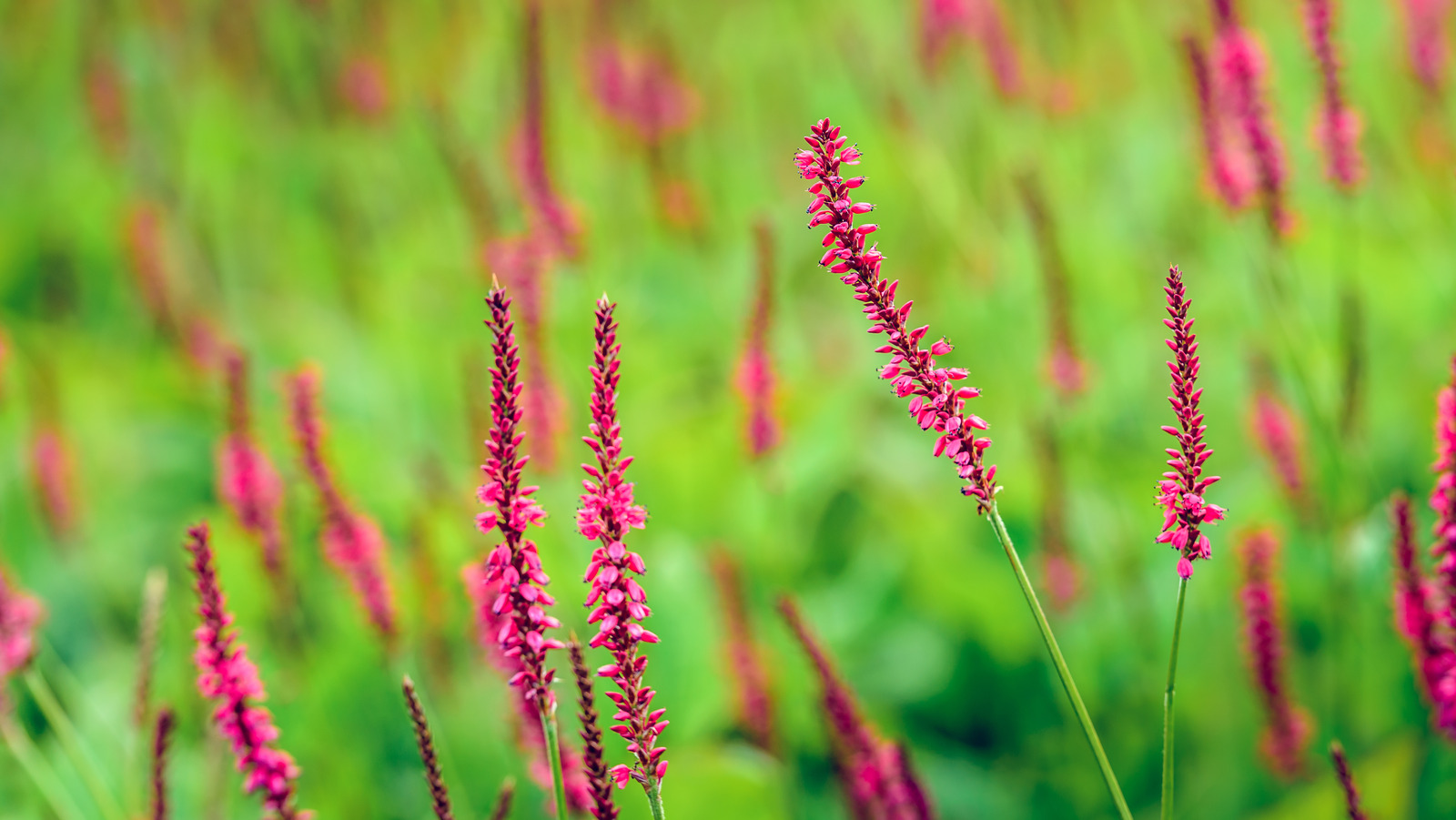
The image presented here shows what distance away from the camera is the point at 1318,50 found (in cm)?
151

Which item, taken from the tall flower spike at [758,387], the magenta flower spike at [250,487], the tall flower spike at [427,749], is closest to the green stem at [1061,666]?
the tall flower spike at [427,749]

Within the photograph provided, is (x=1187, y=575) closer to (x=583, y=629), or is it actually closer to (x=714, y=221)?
(x=583, y=629)

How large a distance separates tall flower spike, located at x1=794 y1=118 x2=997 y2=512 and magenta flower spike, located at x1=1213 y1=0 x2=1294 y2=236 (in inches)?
39.6

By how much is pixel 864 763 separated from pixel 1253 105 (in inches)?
41.3

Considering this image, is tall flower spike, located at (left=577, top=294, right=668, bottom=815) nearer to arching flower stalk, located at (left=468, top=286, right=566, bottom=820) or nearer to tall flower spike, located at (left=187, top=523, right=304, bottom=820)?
arching flower stalk, located at (left=468, top=286, right=566, bottom=820)

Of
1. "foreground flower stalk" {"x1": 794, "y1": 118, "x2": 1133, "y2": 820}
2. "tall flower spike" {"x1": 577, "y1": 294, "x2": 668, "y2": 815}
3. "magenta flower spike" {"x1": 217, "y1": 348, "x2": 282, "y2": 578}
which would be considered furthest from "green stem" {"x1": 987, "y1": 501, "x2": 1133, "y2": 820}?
"magenta flower spike" {"x1": 217, "y1": 348, "x2": 282, "y2": 578}

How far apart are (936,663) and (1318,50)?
4.25 feet

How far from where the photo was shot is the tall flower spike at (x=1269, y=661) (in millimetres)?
1438

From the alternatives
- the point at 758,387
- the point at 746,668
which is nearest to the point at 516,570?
the point at 758,387

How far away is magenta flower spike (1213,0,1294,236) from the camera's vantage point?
1.58 meters

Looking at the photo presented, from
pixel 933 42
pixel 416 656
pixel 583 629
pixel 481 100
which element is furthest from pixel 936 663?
pixel 481 100

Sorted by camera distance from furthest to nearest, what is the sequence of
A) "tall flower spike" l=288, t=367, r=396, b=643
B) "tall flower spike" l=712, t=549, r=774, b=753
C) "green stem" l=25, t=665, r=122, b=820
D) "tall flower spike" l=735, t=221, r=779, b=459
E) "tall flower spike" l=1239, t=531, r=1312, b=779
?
"tall flower spike" l=712, t=549, r=774, b=753 < "tall flower spike" l=735, t=221, r=779, b=459 < "tall flower spike" l=288, t=367, r=396, b=643 < "tall flower spike" l=1239, t=531, r=1312, b=779 < "green stem" l=25, t=665, r=122, b=820

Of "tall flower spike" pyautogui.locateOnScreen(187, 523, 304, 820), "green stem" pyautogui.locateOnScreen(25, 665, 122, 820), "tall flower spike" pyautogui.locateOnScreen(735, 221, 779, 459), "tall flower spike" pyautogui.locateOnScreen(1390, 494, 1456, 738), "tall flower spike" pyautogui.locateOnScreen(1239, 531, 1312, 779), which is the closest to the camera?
"tall flower spike" pyautogui.locateOnScreen(187, 523, 304, 820)

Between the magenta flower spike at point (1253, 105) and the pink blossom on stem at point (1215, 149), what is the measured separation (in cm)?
3
